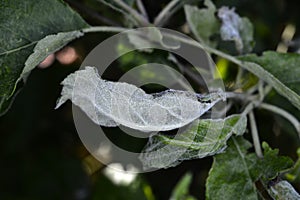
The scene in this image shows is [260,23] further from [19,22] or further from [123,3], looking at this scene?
[19,22]

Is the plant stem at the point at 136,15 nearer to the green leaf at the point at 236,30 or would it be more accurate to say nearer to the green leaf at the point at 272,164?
the green leaf at the point at 236,30

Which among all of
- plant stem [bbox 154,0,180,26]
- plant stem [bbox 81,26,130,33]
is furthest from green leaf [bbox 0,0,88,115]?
plant stem [bbox 154,0,180,26]

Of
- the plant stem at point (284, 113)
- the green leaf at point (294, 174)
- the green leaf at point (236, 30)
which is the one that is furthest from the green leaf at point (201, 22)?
the green leaf at point (294, 174)

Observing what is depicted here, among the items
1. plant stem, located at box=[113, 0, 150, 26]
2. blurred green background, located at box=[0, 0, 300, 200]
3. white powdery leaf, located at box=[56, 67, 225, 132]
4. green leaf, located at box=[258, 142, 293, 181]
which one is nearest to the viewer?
white powdery leaf, located at box=[56, 67, 225, 132]

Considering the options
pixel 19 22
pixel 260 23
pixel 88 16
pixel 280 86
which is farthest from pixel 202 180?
pixel 19 22

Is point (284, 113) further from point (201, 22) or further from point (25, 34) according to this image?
point (25, 34)

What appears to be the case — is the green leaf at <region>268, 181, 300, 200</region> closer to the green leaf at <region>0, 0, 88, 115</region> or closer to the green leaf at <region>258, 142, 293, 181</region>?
the green leaf at <region>258, 142, 293, 181</region>
